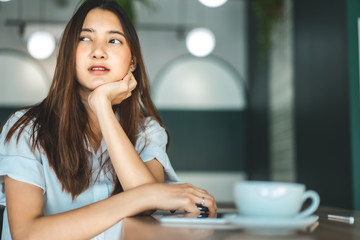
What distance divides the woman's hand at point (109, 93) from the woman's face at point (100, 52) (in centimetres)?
7

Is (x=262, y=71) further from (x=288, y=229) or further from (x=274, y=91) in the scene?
(x=288, y=229)

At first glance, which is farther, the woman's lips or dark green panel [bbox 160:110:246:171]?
dark green panel [bbox 160:110:246:171]

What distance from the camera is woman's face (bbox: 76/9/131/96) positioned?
150 cm

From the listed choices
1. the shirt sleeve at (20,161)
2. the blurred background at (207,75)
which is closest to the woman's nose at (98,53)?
the shirt sleeve at (20,161)

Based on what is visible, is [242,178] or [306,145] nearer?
[306,145]

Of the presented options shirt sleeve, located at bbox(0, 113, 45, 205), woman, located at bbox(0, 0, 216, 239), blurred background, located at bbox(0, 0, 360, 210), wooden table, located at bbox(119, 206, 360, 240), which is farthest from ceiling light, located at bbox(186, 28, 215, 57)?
wooden table, located at bbox(119, 206, 360, 240)

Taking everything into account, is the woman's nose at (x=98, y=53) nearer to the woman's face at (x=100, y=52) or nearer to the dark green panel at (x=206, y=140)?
the woman's face at (x=100, y=52)

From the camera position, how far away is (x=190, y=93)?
21.0 feet

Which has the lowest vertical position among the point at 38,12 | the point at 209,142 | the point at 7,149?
the point at 209,142

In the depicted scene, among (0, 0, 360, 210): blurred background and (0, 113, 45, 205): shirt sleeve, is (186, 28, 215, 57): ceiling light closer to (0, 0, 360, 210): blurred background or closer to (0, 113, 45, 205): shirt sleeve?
(0, 0, 360, 210): blurred background

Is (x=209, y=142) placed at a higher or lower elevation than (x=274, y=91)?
lower

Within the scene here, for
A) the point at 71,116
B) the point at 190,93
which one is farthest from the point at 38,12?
the point at 71,116

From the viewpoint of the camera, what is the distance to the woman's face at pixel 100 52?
4.93 feet

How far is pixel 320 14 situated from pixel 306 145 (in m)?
1.09
